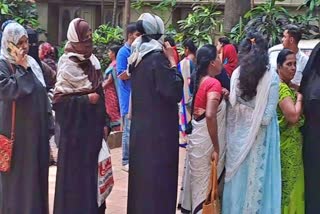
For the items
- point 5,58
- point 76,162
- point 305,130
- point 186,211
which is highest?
point 5,58

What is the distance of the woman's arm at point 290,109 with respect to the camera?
17.2 ft

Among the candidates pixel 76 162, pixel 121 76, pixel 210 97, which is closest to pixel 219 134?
pixel 210 97

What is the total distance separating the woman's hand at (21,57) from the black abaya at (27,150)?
5 cm

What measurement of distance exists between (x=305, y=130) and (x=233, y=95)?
682mm

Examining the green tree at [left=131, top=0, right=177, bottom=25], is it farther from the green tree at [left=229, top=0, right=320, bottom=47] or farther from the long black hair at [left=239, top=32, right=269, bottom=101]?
the long black hair at [left=239, top=32, right=269, bottom=101]

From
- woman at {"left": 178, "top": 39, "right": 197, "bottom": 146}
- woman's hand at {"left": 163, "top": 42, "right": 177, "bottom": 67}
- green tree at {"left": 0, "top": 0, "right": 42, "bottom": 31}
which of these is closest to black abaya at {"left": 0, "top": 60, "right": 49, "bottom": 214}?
woman's hand at {"left": 163, "top": 42, "right": 177, "bottom": 67}

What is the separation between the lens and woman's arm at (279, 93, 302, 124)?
206 inches

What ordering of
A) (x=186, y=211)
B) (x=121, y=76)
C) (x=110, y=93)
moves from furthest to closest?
(x=110, y=93)
(x=121, y=76)
(x=186, y=211)

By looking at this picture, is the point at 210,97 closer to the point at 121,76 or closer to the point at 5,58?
the point at 5,58

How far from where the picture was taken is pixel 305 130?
18.0 feet

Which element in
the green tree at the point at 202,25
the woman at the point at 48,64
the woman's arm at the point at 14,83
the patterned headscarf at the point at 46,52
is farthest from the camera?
the green tree at the point at 202,25

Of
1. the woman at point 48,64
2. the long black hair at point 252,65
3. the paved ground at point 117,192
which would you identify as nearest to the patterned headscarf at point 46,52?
the woman at point 48,64

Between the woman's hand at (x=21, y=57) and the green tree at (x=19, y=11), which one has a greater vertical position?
the green tree at (x=19, y=11)

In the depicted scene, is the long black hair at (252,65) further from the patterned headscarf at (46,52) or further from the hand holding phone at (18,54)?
the patterned headscarf at (46,52)
